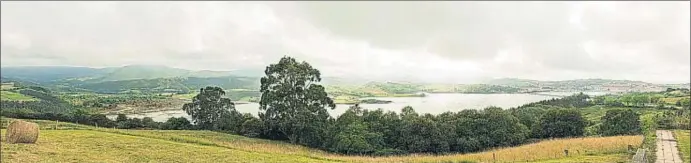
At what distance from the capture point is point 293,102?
42.7 meters

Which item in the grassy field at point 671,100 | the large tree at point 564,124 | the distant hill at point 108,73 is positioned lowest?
the large tree at point 564,124

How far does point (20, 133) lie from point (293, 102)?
78.7ft

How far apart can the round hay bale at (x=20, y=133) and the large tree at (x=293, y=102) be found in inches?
890

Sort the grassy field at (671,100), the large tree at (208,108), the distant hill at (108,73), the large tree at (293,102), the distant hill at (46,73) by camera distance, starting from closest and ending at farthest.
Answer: the large tree at (293,102) < the large tree at (208,108) < the grassy field at (671,100) < the distant hill at (108,73) < the distant hill at (46,73)

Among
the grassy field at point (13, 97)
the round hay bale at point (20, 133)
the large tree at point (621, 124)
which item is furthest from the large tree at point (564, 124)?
the grassy field at point (13, 97)

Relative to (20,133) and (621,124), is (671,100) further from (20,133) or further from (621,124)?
(20,133)

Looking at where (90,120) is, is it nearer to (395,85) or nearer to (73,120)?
(73,120)

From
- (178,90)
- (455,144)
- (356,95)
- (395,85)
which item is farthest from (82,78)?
(455,144)

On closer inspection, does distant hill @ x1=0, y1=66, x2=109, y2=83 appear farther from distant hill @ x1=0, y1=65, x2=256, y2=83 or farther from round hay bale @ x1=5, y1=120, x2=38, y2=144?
round hay bale @ x1=5, y1=120, x2=38, y2=144

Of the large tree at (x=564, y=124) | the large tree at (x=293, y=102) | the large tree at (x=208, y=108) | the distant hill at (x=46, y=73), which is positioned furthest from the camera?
the distant hill at (x=46, y=73)

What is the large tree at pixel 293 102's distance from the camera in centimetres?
4212

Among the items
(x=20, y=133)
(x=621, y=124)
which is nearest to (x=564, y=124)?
(x=621, y=124)

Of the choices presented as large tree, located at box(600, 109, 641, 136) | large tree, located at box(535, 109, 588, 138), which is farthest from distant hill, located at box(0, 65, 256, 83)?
large tree, located at box(600, 109, 641, 136)

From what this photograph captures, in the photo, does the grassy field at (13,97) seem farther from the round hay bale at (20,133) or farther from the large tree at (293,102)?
the round hay bale at (20,133)
